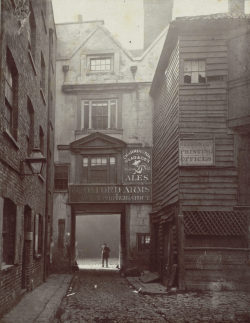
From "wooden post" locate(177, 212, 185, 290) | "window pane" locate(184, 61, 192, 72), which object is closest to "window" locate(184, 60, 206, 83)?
"window pane" locate(184, 61, 192, 72)

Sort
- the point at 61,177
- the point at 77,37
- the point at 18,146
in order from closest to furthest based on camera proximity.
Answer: the point at 18,146 < the point at 61,177 < the point at 77,37

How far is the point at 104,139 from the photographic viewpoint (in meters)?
23.8

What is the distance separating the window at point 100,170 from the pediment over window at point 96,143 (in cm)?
52

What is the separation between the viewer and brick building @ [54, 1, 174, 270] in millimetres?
23297

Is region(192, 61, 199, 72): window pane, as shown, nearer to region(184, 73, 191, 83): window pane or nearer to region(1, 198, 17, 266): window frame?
region(184, 73, 191, 83): window pane

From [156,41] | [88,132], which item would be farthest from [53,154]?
[156,41]

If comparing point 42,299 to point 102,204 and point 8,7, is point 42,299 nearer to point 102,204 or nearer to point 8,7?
point 8,7

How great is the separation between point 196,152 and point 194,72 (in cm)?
275

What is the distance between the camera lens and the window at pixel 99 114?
79.5 ft

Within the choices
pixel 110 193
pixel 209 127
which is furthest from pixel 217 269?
pixel 110 193

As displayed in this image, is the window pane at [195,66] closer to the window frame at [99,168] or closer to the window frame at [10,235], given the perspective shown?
the window frame at [10,235]

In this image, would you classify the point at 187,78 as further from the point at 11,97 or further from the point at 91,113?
the point at 91,113

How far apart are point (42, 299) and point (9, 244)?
1.77 metres

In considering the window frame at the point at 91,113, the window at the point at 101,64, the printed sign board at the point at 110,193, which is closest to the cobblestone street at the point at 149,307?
the printed sign board at the point at 110,193
